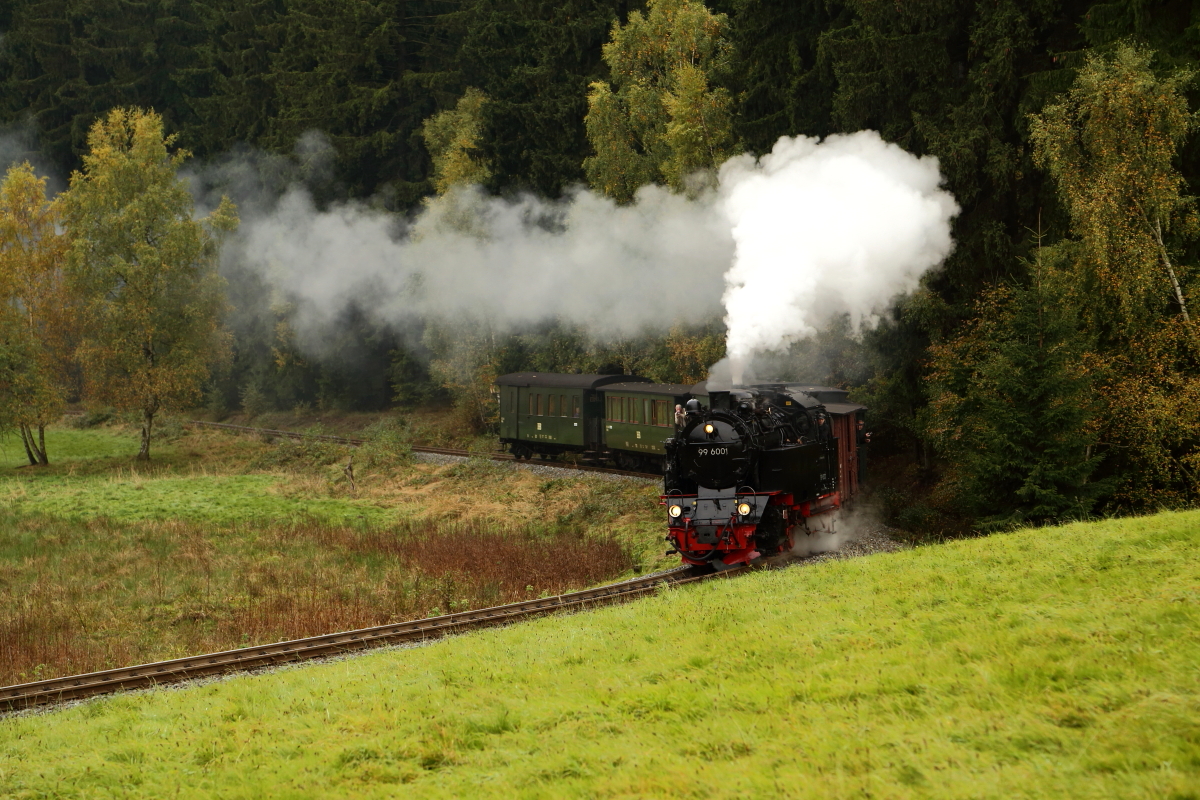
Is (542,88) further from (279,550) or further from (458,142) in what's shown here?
(279,550)

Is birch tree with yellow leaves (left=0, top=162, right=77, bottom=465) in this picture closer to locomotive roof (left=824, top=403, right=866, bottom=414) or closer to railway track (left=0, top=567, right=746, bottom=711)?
railway track (left=0, top=567, right=746, bottom=711)

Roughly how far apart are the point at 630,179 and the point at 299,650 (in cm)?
2340

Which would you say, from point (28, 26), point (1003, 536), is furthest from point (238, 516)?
point (28, 26)

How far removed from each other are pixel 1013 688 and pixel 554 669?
14.0 feet

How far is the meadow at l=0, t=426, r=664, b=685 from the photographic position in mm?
13805

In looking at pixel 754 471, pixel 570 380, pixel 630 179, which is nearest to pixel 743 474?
pixel 754 471

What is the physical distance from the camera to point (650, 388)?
25016mm

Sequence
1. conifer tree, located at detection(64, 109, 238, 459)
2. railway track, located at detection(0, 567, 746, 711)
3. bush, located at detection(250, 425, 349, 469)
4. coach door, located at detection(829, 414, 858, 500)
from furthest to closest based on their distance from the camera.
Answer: conifer tree, located at detection(64, 109, 238, 459), bush, located at detection(250, 425, 349, 469), coach door, located at detection(829, 414, 858, 500), railway track, located at detection(0, 567, 746, 711)

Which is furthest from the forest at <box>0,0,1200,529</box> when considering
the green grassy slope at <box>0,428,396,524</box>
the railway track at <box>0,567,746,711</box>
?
the railway track at <box>0,567,746,711</box>

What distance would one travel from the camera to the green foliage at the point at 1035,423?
1600 centimetres

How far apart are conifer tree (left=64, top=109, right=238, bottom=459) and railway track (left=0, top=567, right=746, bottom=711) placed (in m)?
25.8

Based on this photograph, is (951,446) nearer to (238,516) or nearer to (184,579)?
(184,579)

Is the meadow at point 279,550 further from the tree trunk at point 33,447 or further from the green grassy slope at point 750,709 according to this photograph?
the green grassy slope at point 750,709

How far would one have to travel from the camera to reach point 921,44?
→ 2211cm
